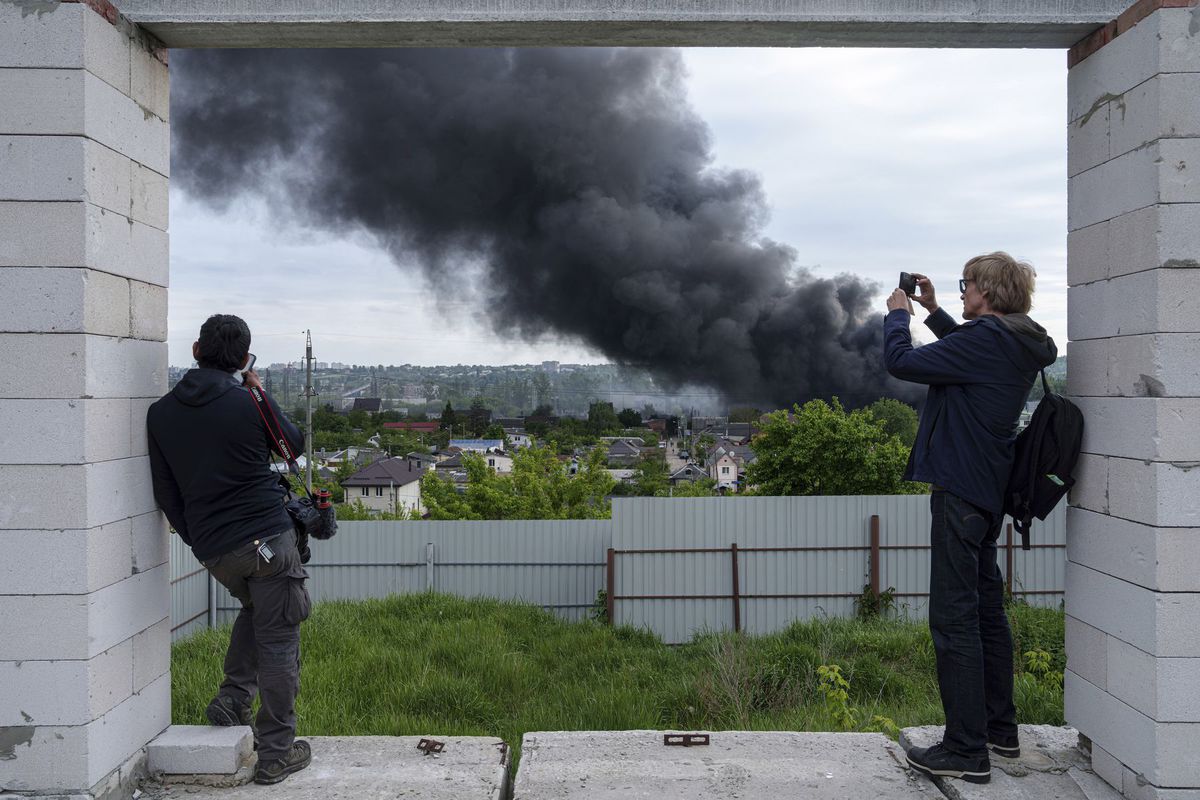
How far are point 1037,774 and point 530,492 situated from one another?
87.5ft

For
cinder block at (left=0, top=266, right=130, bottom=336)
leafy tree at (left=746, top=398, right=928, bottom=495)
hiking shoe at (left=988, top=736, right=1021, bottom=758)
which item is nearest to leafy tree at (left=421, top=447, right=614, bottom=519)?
leafy tree at (left=746, top=398, right=928, bottom=495)

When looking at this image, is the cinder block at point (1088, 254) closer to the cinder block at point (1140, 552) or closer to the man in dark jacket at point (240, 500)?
the cinder block at point (1140, 552)

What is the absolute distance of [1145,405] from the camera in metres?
2.67

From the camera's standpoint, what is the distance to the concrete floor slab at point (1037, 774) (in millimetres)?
2844

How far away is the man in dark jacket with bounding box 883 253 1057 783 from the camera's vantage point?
2.81 m

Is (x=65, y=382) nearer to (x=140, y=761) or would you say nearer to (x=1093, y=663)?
(x=140, y=761)

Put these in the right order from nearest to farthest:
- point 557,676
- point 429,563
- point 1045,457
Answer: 1. point 1045,457
2. point 557,676
3. point 429,563

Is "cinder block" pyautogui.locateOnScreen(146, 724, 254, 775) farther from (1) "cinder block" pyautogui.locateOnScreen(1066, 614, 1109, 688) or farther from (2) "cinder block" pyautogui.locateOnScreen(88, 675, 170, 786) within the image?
(1) "cinder block" pyautogui.locateOnScreen(1066, 614, 1109, 688)

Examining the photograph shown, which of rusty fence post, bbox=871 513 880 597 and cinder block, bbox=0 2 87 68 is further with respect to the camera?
rusty fence post, bbox=871 513 880 597

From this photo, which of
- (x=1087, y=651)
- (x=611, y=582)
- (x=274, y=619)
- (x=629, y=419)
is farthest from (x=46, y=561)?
(x=629, y=419)

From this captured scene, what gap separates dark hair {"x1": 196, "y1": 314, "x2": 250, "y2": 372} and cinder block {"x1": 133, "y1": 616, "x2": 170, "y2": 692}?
0.96 meters

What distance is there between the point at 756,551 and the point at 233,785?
12.7 meters

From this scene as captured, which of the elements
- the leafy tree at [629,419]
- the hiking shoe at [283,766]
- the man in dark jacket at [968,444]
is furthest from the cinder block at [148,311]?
the leafy tree at [629,419]

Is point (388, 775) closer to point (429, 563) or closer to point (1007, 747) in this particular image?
point (1007, 747)
